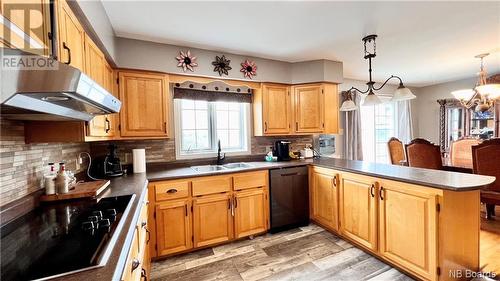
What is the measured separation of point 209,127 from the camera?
3.13 meters

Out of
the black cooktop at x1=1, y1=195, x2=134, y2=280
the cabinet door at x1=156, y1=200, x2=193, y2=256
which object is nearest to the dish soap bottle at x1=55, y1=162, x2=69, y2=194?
the black cooktop at x1=1, y1=195, x2=134, y2=280

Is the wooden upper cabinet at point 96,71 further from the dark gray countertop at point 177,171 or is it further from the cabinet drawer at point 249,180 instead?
the cabinet drawer at point 249,180

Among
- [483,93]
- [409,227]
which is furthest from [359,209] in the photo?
[483,93]

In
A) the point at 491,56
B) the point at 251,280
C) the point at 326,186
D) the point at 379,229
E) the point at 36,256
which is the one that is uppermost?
the point at 491,56

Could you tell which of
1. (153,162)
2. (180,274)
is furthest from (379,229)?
(153,162)

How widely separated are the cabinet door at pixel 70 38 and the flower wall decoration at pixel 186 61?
3.66ft

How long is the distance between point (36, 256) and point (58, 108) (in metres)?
0.64

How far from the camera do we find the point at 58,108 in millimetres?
1050

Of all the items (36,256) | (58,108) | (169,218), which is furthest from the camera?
(169,218)

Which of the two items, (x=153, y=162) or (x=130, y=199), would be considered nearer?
(x=130, y=199)

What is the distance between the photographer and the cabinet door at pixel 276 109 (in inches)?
123

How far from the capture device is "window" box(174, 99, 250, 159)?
2.93 meters

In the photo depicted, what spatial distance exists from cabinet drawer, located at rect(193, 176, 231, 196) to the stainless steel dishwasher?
0.58 meters

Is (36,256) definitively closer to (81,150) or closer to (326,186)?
(81,150)
